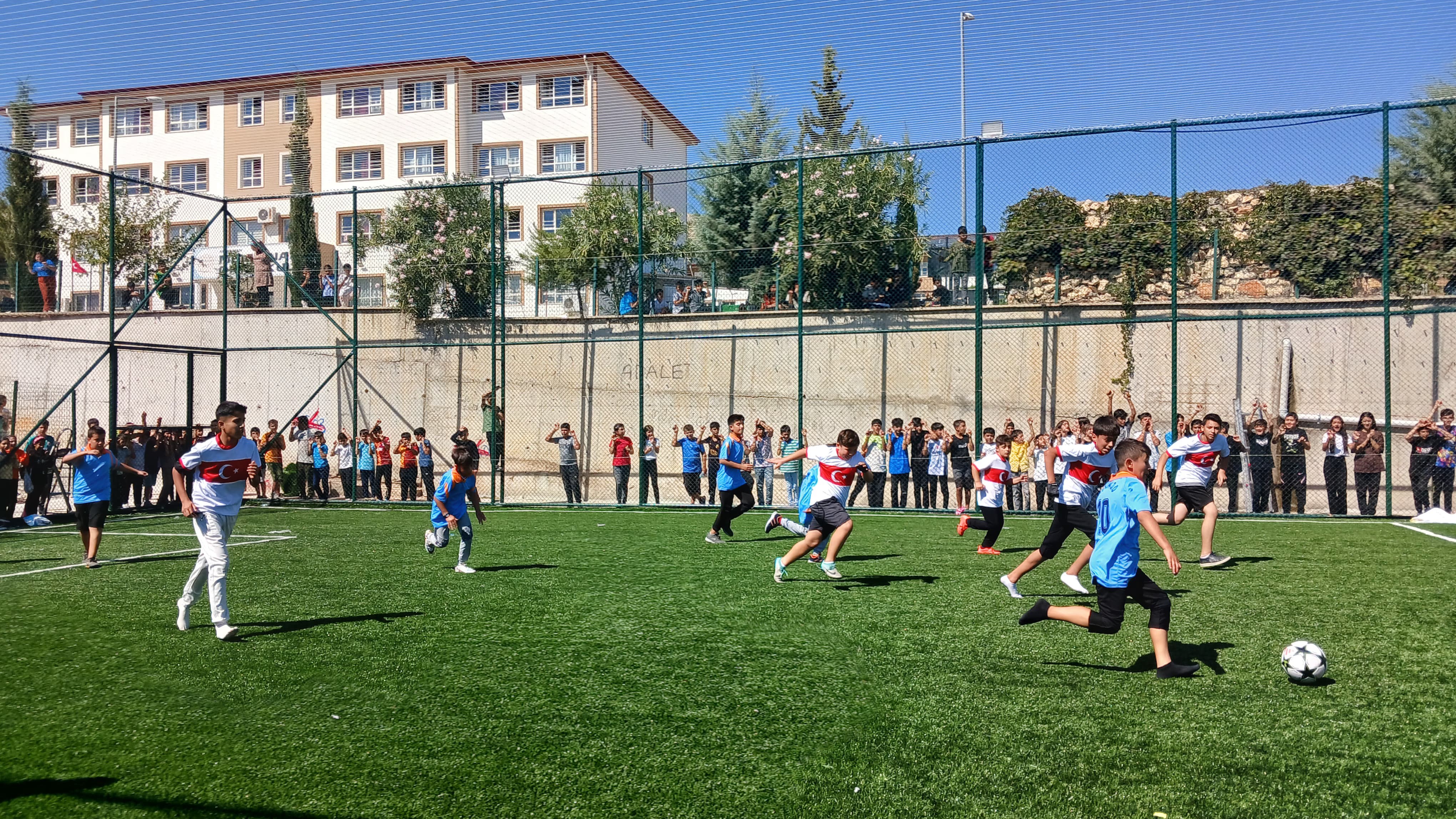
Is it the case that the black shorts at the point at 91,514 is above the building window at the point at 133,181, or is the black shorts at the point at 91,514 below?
below

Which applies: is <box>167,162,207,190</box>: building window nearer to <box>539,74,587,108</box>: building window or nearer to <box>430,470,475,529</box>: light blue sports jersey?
<box>539,74,587,108</box>: building window

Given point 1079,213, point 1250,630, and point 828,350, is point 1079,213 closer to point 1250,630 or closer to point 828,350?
point 828,350

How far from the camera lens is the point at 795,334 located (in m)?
21.4

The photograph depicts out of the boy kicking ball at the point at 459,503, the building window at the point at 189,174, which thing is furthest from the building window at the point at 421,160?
the boy kicking ball at the point at 459,503

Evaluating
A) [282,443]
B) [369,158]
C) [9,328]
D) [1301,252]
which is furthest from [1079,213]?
[369,158]

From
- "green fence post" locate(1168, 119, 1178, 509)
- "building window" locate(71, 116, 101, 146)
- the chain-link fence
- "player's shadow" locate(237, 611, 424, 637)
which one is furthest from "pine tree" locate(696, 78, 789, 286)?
"building window" locate(71, 116, 101, 146)

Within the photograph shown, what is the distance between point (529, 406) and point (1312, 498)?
17151 millimetres

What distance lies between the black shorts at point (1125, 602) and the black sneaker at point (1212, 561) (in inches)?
202

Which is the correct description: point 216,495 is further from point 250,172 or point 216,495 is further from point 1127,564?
point 250,172

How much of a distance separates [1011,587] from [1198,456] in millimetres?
Result: 3695

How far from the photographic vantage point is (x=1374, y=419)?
18.3 metres

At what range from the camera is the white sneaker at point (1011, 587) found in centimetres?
950

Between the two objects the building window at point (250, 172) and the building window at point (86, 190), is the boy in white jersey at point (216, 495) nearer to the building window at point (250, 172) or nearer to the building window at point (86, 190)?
the building window at point (86, 190)

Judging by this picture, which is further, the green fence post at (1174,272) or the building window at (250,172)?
the building window at (250,172)
